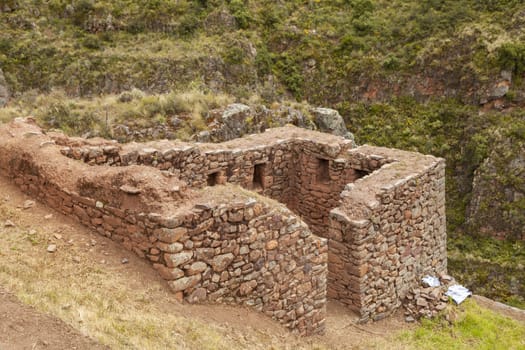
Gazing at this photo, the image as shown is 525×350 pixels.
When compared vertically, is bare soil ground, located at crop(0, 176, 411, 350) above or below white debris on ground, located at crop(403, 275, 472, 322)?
above

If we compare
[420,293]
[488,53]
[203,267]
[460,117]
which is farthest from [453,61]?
[203,267]

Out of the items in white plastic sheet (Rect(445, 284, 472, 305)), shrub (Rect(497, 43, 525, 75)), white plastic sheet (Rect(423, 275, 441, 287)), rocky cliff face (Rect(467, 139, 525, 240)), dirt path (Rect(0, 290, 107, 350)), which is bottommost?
rocky cliff face (Rect(467, 139, 525, 240))

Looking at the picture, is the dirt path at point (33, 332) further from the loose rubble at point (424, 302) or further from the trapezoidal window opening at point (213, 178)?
the loose rubble at point (424, 302)

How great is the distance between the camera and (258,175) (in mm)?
13125

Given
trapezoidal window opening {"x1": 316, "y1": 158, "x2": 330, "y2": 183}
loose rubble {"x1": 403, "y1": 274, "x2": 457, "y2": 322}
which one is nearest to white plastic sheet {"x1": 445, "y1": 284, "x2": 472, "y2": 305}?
loose rubble {"x1": 403, "y1": 274, "x2": 457, "y2": 322}

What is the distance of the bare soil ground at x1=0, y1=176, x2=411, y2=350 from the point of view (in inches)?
214

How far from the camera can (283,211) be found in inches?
326

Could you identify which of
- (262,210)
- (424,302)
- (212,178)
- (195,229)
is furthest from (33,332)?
(424,302)

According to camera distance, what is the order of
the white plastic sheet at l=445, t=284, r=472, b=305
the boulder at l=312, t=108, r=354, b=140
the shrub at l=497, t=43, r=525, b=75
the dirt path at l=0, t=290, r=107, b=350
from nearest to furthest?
the dirt path at l=0, t=290, r=107, b=350 < the white plastic sheet at l=445, t=284, r=472, b=305 < the boulder at l=312, t=108, r=354, b=140 < the shrub at l=497, t=43, r=525, b=75

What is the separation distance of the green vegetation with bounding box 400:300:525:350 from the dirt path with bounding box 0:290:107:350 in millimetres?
6624

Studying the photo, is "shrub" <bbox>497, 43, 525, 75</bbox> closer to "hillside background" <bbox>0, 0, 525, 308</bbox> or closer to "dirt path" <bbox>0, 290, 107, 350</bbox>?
Result: "hillside background" <bbox>0, 0, 525, 308</bbox>

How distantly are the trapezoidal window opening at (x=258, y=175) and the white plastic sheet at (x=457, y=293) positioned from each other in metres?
4.75

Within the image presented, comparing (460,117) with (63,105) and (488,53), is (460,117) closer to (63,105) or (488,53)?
(488,53)

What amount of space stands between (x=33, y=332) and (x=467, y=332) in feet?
27.5
